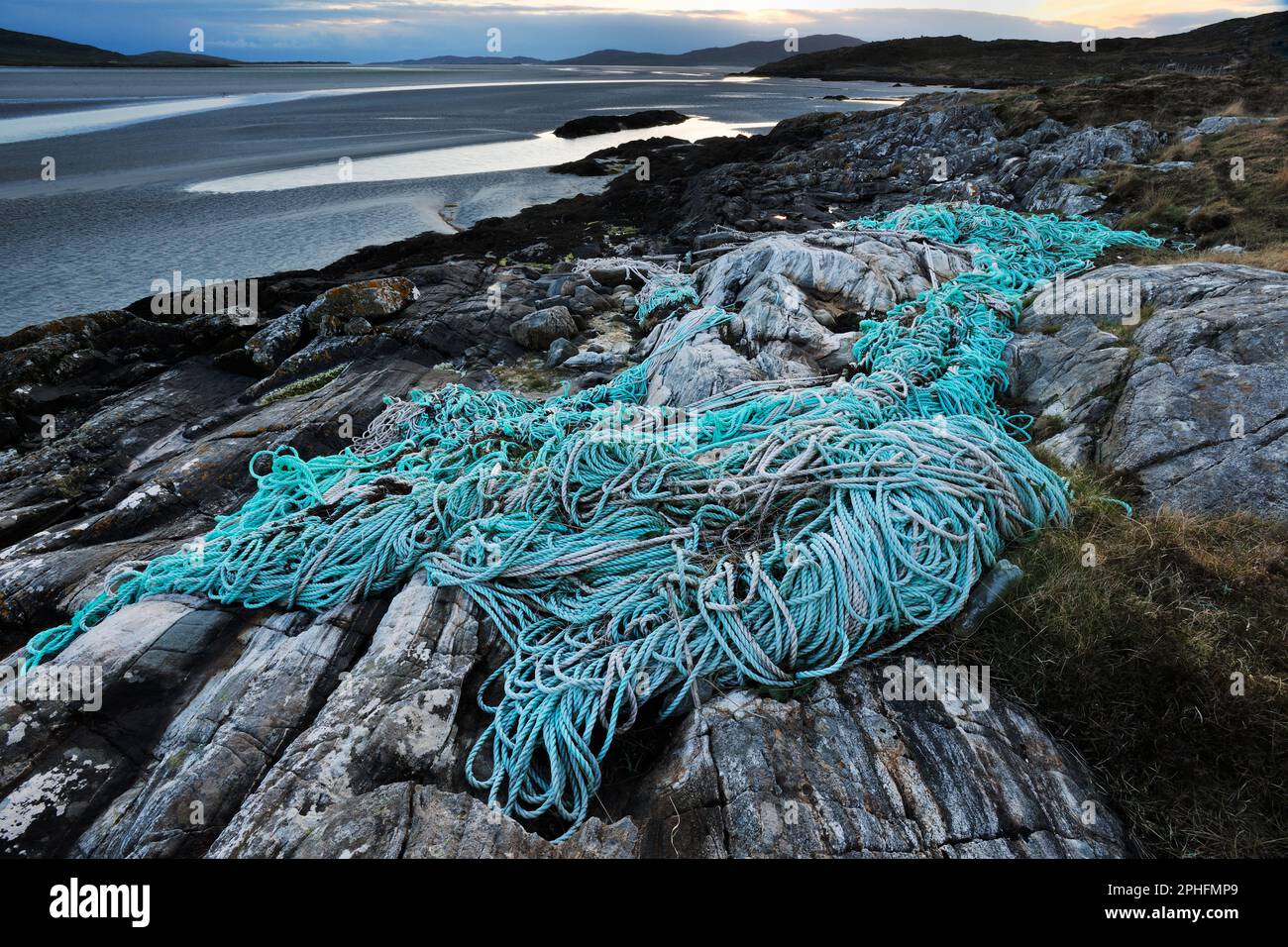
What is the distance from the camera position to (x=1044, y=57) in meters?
73.4

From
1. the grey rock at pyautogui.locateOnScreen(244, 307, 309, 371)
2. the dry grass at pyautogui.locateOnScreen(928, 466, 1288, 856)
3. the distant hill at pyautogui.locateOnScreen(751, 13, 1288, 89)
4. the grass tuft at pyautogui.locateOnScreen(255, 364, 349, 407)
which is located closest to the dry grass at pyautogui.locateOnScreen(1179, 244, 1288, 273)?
the dry grass at pyautogui.locateOnScreen(928, 466, 1288, 856)

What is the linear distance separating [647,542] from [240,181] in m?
25.5

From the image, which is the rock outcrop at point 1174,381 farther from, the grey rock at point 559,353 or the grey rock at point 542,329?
the grey rock at point 542,329

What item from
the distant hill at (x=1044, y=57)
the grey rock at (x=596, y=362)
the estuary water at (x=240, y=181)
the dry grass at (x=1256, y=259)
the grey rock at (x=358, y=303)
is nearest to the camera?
the dry grass at (x=1256, y=259)

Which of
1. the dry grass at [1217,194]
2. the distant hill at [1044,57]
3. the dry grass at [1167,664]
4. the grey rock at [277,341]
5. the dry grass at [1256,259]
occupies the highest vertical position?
the distant hill at [1044,57]

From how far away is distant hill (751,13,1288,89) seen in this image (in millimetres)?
52219

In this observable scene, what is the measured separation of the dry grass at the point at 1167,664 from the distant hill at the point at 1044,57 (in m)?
45.1

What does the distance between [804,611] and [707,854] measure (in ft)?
4.12

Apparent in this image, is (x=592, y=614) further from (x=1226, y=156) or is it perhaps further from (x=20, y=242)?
(x=20, y=242)

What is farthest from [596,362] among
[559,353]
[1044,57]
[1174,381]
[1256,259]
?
[1044,57]

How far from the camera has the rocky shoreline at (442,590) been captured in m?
2.52

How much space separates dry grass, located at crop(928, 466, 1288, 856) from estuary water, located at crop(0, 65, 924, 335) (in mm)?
14753

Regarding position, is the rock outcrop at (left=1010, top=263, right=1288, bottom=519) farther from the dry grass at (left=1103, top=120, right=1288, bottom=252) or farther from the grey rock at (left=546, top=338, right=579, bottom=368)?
→ the grey rock at (left=546, top=338, right=579, bottom=368)

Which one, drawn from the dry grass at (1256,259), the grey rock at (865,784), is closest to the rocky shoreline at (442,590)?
the grey rock at (865,784)
